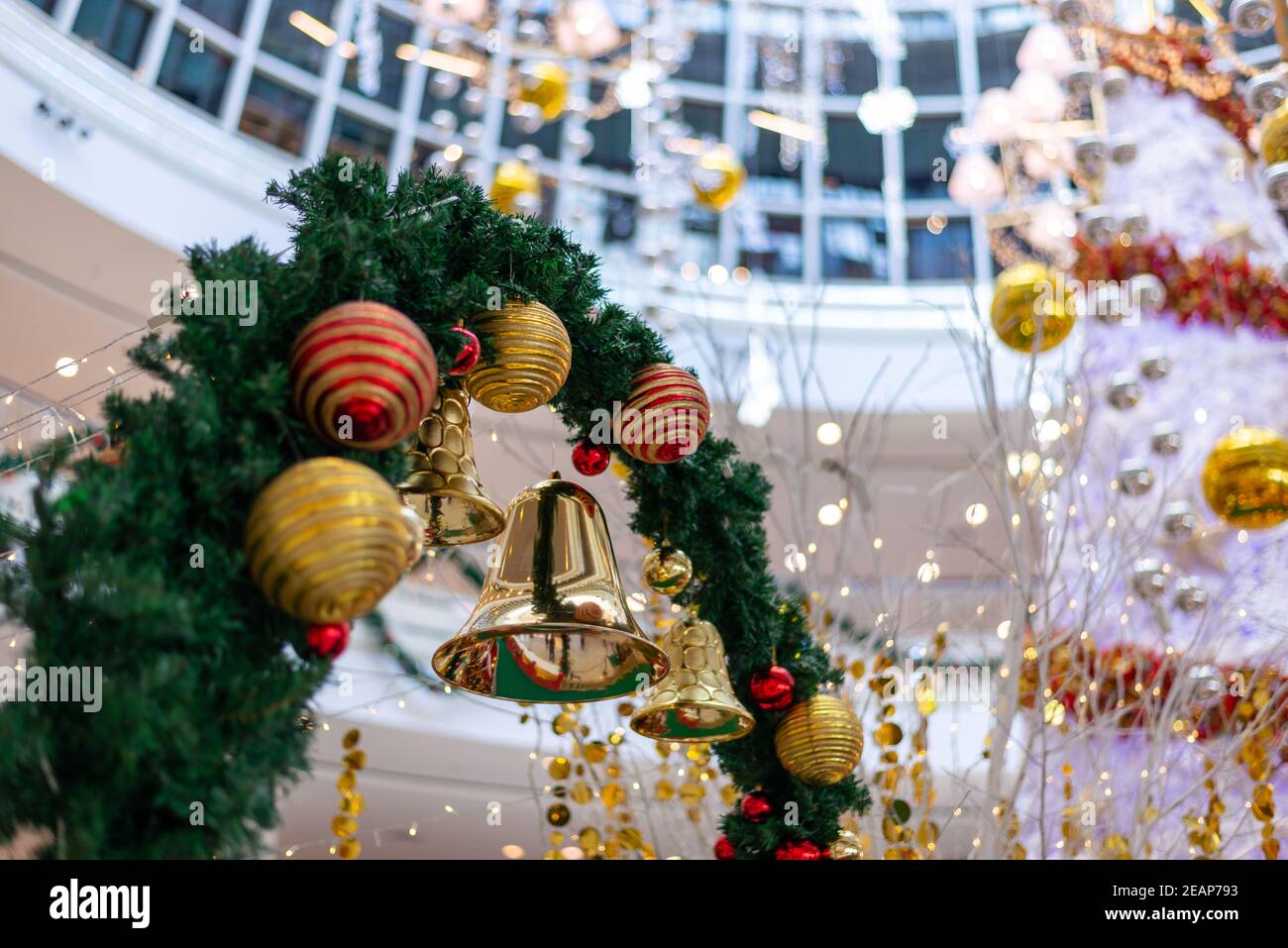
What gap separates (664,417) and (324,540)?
28.6 inches

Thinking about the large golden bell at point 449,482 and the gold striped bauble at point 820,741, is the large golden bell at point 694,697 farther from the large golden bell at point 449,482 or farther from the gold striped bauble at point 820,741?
the large golden bell at point 449,482

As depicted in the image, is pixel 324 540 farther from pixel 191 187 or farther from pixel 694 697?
pixel 191 187

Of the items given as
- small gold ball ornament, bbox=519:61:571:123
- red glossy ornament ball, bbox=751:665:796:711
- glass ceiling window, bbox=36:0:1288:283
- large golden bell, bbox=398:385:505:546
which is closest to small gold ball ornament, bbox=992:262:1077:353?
red glossy ornament ball, bbox=751:665:796:711

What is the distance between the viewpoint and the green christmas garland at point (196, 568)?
1.12 meters

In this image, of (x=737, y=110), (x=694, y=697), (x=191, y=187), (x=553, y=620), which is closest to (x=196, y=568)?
(x=553, y=620)

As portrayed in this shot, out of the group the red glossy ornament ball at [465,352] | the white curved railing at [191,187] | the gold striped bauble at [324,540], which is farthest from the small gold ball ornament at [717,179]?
the gold striped bauble at [324,540]

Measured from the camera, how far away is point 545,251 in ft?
5.98

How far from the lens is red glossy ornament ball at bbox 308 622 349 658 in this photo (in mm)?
1274

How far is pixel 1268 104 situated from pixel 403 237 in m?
2.82

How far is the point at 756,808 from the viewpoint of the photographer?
205 cm

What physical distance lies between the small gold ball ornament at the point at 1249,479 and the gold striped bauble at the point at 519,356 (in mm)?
2800

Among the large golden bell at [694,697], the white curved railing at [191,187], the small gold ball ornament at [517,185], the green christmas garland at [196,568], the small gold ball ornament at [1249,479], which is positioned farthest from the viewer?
the white curved railing at [191,187]
